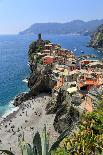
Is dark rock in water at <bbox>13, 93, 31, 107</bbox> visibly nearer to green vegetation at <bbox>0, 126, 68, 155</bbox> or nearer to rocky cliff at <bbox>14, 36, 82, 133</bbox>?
rocky cliff at <bbox>14, 36, 82, 133</bbox>

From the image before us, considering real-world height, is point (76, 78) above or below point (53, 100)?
above

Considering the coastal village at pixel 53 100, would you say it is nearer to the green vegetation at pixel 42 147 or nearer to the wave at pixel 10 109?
the wave at pixel 10 109

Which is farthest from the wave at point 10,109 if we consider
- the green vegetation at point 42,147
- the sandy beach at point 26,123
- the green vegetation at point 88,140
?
the green vegetation at point 42,147

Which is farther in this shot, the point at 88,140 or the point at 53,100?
the point at 53,100

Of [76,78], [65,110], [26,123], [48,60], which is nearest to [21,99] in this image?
[76,78]

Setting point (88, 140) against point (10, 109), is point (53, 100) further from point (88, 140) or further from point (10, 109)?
point (88, 140)

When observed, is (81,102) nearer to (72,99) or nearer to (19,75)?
(72,99)
